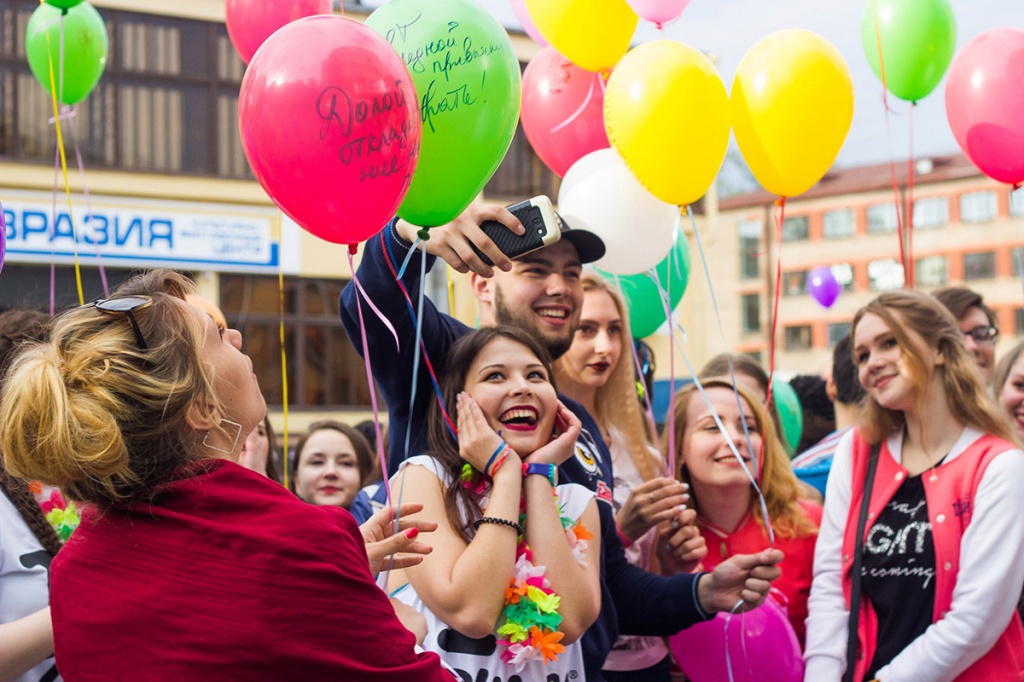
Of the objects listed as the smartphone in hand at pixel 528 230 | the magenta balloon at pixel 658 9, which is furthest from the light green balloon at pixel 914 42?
the smartphone in hand at pixel 528 230

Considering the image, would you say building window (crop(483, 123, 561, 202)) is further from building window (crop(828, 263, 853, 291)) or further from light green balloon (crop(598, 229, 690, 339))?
building window (crop(828, 263, 853, 291))

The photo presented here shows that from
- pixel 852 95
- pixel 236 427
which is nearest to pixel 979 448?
pixel 852 95

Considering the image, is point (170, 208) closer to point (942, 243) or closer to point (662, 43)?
point (662, 43)

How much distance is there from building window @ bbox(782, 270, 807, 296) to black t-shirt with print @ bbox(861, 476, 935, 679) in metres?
38.9

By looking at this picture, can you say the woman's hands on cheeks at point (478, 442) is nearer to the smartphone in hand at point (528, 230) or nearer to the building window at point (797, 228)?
the smartphone in hand at point (528, 230)

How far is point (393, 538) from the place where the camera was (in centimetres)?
186

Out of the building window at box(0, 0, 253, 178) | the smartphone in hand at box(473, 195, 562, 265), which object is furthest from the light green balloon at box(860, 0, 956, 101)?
the building window at box(0, 0, 253, 178)

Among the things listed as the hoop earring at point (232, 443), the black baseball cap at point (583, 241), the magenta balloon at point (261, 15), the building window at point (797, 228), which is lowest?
the hoop earring at point (232, 443)

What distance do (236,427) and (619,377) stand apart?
178 cm

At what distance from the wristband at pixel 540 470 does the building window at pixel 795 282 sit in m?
39.7

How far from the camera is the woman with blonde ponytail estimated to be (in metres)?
1.46

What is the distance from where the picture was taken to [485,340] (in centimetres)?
242

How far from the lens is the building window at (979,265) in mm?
37781

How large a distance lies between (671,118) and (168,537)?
1894 millimetres
